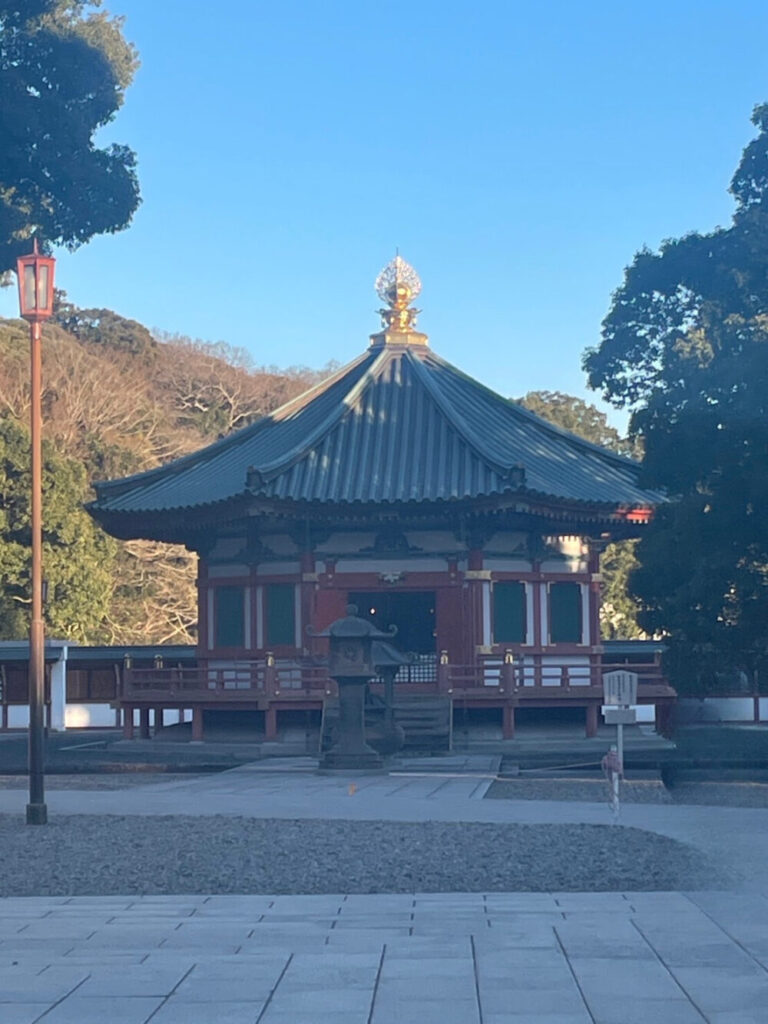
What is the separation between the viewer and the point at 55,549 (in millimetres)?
43969

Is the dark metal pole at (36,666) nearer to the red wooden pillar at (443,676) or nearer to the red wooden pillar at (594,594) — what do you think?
the red wooden pillar at (443,676)

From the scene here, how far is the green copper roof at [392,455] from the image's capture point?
93.2ft

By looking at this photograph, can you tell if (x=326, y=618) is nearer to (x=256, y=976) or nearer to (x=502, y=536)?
(x=502, y=536)

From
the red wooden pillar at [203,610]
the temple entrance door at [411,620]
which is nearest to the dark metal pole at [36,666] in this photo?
the red wooden pillar at [203,610]

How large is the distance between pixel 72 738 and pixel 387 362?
12.4 metres

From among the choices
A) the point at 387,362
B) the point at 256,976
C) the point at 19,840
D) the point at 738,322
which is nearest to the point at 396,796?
the point at 19,840

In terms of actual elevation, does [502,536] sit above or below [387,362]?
below

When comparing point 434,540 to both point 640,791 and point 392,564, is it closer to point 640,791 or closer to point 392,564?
point 392,564

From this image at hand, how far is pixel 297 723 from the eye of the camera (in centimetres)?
2816

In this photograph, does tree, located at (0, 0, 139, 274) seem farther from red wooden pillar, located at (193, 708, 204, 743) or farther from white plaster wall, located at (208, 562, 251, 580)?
red wooden pillar, located at (193, 708, 204, 743)

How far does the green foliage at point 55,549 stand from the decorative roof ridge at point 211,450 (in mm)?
9746

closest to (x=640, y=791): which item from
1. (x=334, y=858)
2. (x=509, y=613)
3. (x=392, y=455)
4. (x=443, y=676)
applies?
(x=443, y=676)

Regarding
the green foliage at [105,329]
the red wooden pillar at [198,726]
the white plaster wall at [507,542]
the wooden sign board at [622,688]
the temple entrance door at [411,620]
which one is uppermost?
the green foliage at [105,329]

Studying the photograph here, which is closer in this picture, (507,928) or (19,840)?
(507,928)
